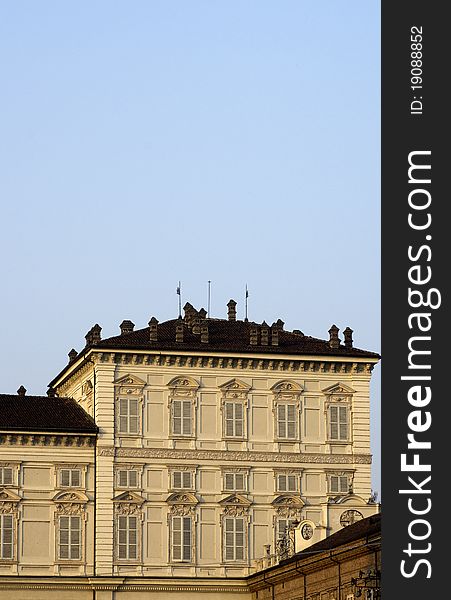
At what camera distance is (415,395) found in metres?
27.4

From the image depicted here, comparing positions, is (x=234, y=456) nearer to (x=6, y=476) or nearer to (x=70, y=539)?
(x=70, y=539)

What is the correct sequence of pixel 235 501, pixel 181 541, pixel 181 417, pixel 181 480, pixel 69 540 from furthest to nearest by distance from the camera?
pixel 181 417 < pixel 235 501 < pixel 181 480 < pixel 181 541 < pixel 69 540

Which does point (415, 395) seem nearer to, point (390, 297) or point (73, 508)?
point (390, 297)

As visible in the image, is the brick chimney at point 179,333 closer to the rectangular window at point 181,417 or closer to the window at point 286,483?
the rectangular window at point 181,417

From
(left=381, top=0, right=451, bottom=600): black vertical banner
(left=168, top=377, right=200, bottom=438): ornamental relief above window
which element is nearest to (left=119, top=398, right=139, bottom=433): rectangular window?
(left=168, top=377, right=200, bottom=438): ornamental relief above window

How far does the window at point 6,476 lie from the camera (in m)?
71.4

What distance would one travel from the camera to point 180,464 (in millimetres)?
72875

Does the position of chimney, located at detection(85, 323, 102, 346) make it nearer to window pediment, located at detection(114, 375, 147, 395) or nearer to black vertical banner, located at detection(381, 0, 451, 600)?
window pediment, located at detection(114, 375, 147, 395)

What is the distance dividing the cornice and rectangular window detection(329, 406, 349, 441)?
823mm

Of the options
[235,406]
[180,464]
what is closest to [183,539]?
[180,464]

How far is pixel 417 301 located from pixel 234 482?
4646cm

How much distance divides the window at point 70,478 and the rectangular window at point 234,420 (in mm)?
6326

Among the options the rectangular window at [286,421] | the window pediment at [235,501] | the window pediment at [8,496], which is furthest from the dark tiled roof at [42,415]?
the rectangular window at [286,421]

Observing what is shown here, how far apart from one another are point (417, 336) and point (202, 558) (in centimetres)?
4603
